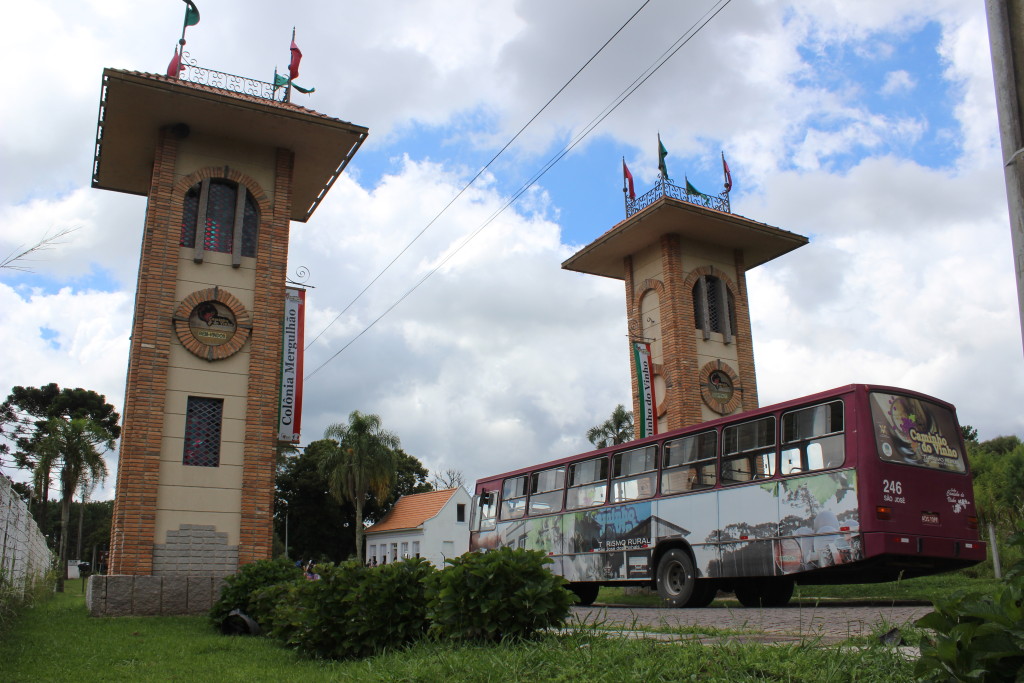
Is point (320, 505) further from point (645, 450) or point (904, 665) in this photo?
point (904, 665)

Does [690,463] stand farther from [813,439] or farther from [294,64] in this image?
[294,64]

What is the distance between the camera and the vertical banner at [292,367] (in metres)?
17.4

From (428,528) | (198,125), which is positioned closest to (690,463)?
(198,125)

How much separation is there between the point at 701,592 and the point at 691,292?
39.0ft

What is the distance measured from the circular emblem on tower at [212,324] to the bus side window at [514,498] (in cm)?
676

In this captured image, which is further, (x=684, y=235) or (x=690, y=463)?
(x=684, y=235)

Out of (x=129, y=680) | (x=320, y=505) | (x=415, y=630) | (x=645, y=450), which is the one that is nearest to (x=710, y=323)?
(x=645, y=450)

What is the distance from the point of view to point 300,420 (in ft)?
57.4

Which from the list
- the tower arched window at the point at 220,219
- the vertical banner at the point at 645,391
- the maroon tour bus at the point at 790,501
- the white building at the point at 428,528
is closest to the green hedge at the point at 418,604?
the maroon tour bus at the point at 790,501

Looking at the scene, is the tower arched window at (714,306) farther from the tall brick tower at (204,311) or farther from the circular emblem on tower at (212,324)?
the circular emblem on tower at (212,324)

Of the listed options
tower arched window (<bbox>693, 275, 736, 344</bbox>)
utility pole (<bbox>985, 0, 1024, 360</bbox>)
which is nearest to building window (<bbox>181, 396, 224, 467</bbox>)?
tower arched window (<bbox>693, 275, 736, 344</bbox>)

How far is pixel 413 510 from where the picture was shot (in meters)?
54.8

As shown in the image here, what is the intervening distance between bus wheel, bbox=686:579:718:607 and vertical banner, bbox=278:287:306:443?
858cm

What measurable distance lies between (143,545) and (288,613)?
22.6 feet
